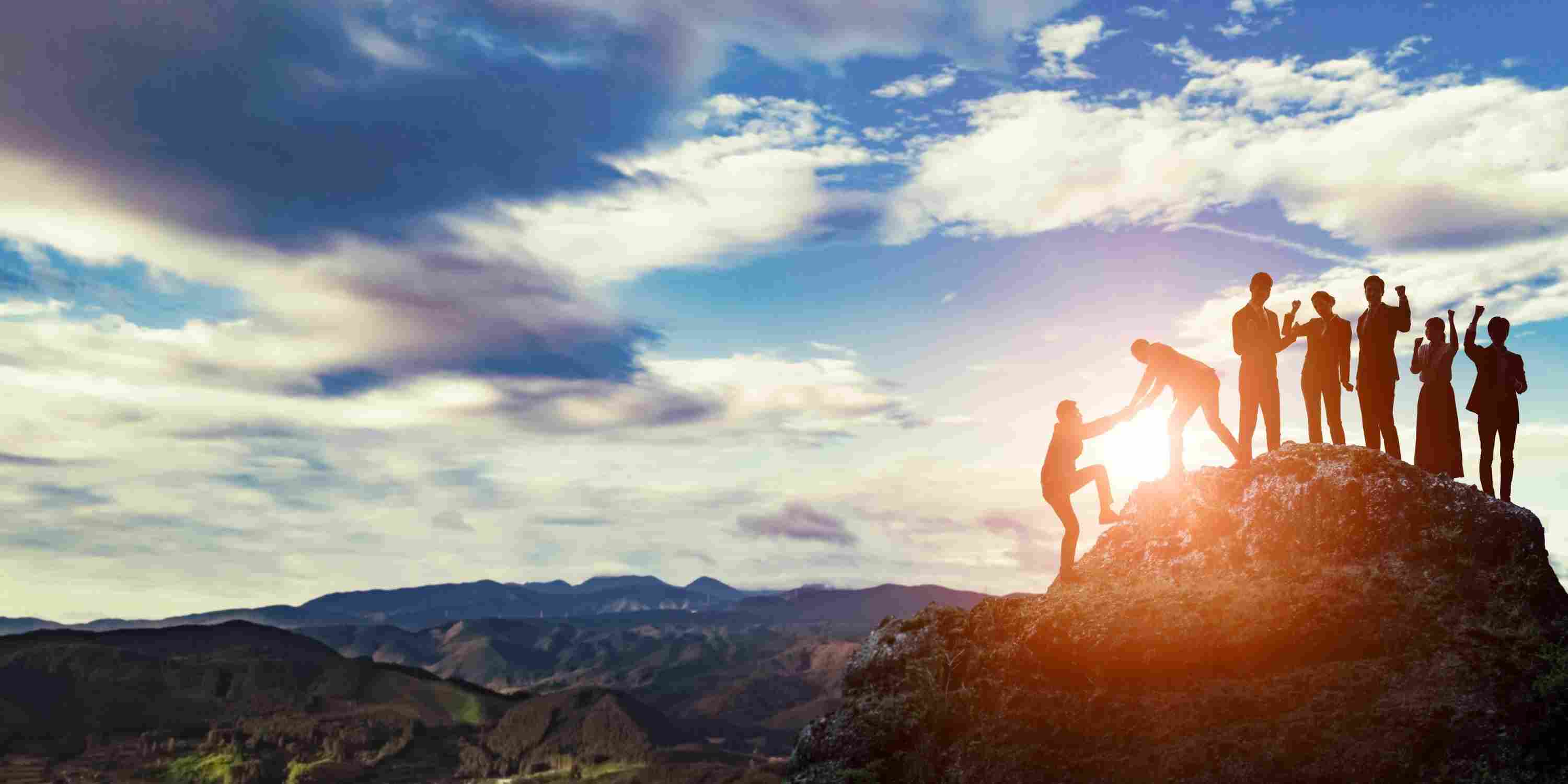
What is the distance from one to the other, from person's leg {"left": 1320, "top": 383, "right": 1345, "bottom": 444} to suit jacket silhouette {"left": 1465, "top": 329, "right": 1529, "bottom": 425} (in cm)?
296

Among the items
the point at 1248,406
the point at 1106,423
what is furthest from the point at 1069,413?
the point at 1248,406

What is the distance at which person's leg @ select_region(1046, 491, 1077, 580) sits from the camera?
21297 mm

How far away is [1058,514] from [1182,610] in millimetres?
2990

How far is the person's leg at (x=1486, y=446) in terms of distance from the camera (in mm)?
23906

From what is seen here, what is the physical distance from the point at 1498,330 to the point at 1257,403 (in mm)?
6093

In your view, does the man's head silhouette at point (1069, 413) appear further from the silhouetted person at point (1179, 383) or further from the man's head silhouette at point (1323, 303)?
the man's head silhouette at point (1323, 303)

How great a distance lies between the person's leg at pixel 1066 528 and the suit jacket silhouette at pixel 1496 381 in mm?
10263

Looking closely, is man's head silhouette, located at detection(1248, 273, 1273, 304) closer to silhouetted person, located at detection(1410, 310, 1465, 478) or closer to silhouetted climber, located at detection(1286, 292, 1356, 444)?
silhouetted climber, located at detection(1286, 292, 1356, 444)

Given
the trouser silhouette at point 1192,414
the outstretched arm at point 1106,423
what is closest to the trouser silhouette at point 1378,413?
the trouser silhouette at point 1192,414

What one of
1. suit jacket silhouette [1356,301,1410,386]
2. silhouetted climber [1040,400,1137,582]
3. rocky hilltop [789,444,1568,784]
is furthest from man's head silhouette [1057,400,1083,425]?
suit jacket silhouette [1356,301,1410,386]

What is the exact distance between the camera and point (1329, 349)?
23.6 metres

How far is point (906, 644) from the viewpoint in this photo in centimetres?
2219

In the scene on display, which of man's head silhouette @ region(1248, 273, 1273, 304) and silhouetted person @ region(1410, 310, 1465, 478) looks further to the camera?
silhouetted person @ region(1410, 310, 1465, 478)

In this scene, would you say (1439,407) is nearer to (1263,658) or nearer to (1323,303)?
(1323,303)
